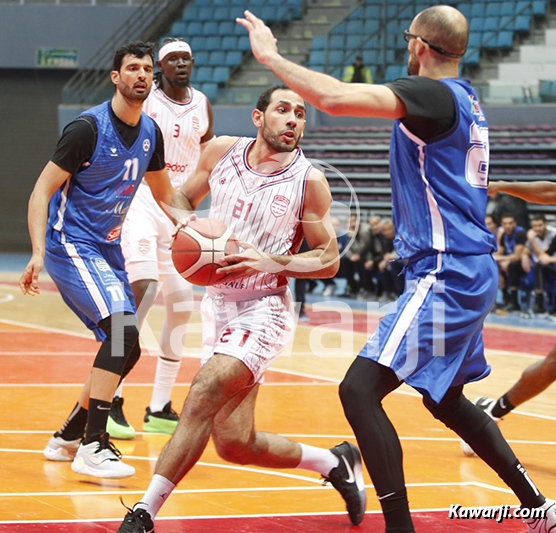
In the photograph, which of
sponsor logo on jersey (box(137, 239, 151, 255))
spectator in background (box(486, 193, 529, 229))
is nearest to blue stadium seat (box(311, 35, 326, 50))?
spectator in background (box(486, 193, 529, 229))

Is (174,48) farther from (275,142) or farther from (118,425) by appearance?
(118,425)

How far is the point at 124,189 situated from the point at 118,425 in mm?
1569

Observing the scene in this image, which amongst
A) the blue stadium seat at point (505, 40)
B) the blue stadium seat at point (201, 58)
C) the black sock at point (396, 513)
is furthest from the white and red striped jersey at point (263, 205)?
the blue stadium seat at point (201, 58)

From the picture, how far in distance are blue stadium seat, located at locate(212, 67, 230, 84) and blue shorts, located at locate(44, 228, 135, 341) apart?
1749cm

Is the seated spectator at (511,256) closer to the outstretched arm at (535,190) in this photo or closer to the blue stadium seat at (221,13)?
the outstretched arm at (535,190)

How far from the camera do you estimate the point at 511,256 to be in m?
13.3

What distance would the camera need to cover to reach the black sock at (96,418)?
488 centimetres

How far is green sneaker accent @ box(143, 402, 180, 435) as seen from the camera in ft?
20.0

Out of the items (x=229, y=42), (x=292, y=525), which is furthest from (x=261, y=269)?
(x=229, y=42)

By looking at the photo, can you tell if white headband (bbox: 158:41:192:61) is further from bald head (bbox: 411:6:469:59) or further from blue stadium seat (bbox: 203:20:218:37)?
blue stadium seat (bbox: 203:20:218:37)

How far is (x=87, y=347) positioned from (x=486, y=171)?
6688mm

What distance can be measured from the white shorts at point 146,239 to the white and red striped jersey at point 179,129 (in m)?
0.25

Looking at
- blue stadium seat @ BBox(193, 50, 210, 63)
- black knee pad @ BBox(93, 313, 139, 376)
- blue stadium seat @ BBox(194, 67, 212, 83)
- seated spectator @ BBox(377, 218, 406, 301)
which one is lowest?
seated spectator @ BBox(377, 218, 406, 301)

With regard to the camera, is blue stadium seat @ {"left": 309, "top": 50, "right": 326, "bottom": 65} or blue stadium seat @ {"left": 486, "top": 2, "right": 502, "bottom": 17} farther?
blue stadium seat @ {"left": 309, "top": 50, "right": 326, "bottom": 65}
